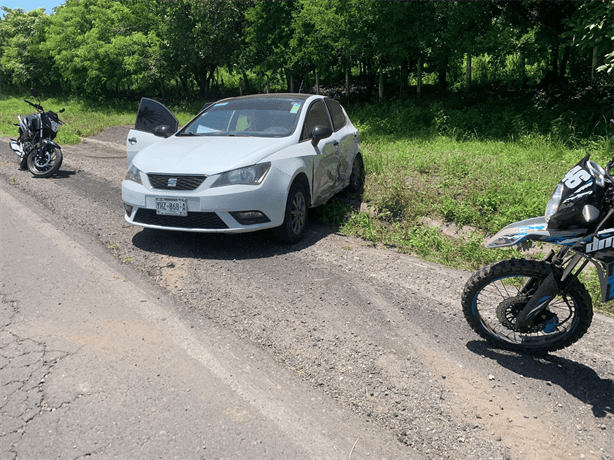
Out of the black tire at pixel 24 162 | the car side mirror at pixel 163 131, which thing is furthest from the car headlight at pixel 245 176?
Answer: the black tire at pixel 24 162

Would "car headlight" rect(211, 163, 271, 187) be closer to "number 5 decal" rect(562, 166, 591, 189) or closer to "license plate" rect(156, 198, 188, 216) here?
"license plate" rect(156, 198, 188, 216)

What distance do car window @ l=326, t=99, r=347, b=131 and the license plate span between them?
10.2 feet

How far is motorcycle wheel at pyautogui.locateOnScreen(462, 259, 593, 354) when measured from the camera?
383 cm

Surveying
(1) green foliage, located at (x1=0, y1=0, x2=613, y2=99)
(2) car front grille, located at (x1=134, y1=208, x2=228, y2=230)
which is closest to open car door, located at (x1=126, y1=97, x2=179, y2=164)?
(2) car front grille, located at (x1=134, y1=208, x2=228, y2=230)

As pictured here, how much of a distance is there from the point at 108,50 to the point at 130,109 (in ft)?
10.8

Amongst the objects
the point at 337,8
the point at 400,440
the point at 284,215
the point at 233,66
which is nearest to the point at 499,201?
the point at 284,215

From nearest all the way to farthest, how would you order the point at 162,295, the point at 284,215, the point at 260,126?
the point at 162,295 → the point at 284,215 → the point at 260,126

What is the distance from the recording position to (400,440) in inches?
118

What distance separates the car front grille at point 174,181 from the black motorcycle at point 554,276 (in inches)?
125

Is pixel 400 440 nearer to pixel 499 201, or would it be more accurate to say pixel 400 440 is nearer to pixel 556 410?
pixel 556 410

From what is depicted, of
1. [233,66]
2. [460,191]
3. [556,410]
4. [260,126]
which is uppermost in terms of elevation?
[233,66]

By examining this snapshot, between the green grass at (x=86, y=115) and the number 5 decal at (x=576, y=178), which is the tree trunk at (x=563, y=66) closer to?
the green grass at (x=86, y=115)

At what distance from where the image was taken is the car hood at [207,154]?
19.3ft

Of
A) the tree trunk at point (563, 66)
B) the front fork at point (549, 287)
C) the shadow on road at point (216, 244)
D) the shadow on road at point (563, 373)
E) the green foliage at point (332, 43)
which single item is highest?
the green foliage at point (332, 43)
